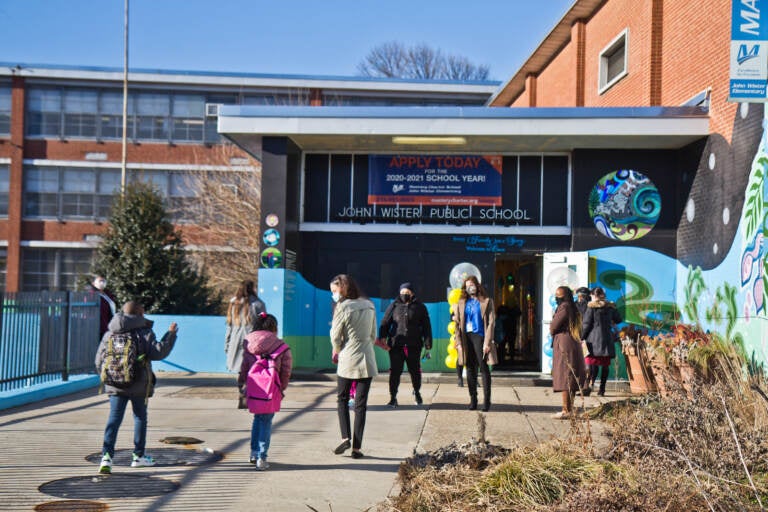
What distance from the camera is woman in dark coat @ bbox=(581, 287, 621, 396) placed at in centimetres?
1412

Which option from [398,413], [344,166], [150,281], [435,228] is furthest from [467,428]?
[150,281]

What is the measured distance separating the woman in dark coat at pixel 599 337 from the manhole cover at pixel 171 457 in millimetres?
7475

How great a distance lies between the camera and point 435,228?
16.9m

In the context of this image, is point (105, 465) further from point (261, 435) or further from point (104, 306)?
point (104, 306)

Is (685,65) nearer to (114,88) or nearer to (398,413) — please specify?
(398,413)

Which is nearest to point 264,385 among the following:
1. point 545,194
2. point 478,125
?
point 478,125

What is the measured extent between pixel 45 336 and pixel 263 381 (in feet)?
22.7

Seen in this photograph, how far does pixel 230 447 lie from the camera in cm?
913

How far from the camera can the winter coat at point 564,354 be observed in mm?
11109

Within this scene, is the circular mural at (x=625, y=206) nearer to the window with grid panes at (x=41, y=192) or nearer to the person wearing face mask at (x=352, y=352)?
the person wearing face mask at (x=352, y=352)

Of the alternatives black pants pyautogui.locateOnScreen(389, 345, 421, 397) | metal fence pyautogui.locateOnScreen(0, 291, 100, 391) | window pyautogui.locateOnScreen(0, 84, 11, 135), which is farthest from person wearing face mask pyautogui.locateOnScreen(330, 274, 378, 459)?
window pyautogui.locateOnScreen(0, 84, 11, 135)

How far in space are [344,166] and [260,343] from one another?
31.1ft

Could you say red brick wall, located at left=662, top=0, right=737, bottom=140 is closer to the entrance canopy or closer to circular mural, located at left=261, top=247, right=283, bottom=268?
the entrance canopy

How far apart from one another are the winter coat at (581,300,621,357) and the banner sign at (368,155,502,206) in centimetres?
351
